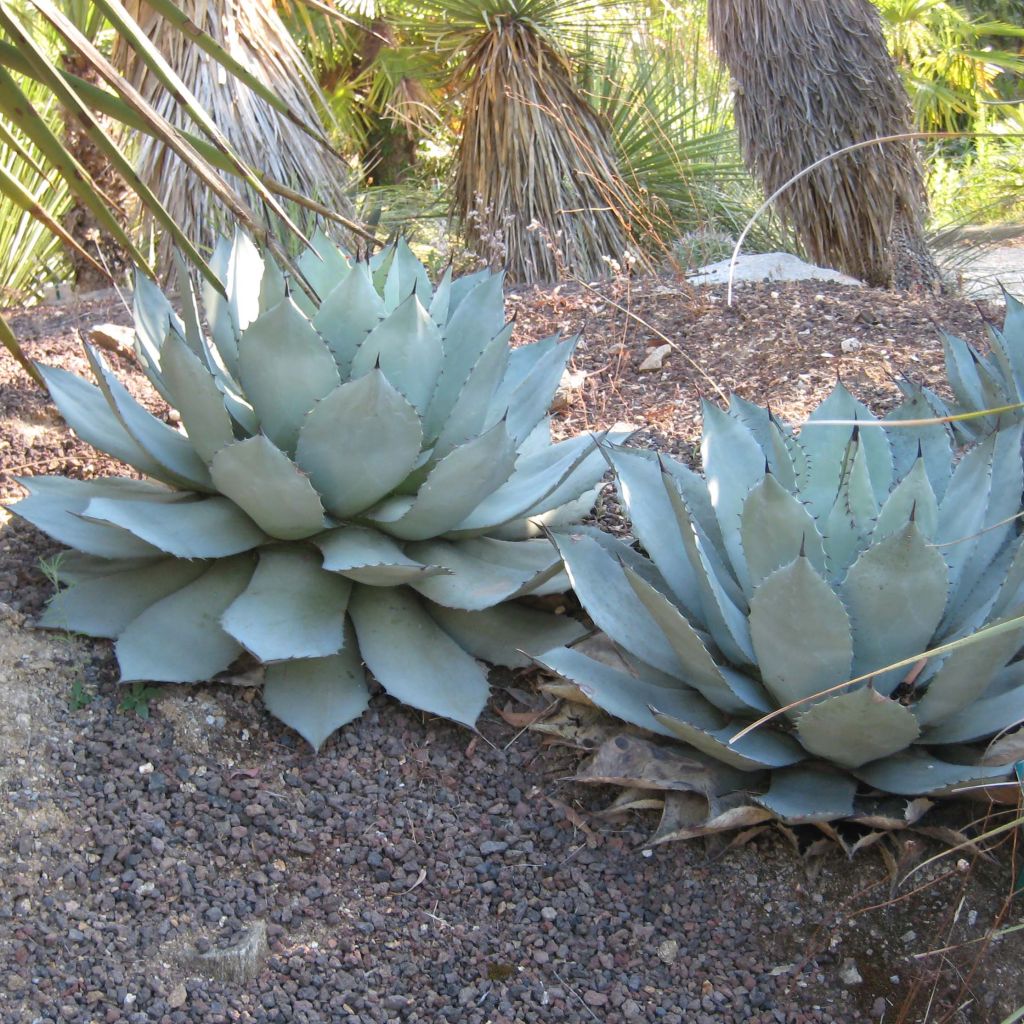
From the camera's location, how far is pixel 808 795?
1.85m

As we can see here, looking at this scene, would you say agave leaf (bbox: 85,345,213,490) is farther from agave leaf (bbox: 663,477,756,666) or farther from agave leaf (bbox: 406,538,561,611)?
agave leaf (bbox: 663,477,756,666)

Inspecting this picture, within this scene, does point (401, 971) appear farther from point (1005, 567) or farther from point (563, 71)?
point (563, 71)

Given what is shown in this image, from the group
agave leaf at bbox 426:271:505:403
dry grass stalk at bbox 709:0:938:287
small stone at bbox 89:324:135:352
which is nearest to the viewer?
agave leaf at bbox 426:271:505:403

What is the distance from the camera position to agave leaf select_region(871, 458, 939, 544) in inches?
74.1

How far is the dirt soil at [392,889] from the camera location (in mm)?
1699

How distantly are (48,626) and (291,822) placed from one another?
0.67 metres

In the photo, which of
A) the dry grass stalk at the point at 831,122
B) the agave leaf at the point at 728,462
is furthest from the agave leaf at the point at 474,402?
the dry grass stalk at the point at 831,122

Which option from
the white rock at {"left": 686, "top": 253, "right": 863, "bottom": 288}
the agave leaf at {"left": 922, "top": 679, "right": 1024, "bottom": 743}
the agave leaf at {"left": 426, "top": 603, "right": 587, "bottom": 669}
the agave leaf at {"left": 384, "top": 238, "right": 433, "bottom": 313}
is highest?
the agave leaf at {"left": 384, "top": 238, "right": 433, "bottom": 313}

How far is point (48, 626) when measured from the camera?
2.24 meters

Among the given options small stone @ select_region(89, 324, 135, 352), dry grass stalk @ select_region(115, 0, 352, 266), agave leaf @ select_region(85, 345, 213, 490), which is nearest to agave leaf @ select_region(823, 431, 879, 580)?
agave leaf @ select_region(85, 345, 213, 490)

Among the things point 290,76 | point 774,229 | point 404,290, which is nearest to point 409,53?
point 290,76

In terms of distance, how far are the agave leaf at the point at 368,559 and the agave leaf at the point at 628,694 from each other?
0.30 metres

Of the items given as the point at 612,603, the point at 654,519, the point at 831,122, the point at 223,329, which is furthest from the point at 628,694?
the point at 831,122

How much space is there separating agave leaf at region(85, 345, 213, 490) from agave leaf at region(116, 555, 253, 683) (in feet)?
0.67
